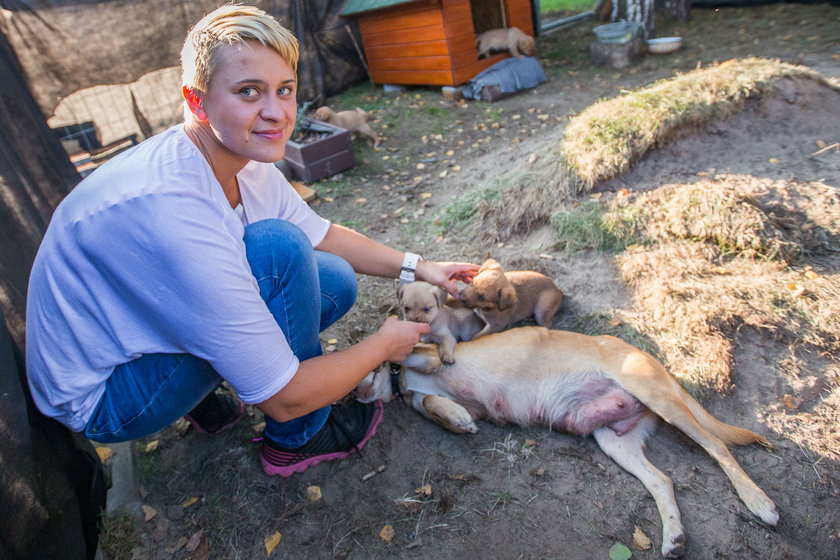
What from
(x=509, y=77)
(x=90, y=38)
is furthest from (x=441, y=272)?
(x=509, y=77)

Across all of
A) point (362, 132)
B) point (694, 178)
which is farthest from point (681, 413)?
point (362, 132)

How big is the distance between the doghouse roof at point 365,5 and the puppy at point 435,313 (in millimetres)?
7229

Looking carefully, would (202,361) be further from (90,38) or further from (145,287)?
(90,38)

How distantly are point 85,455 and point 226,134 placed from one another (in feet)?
5.90

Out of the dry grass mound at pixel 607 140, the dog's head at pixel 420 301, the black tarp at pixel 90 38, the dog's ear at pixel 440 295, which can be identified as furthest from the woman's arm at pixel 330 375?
the black tarp at pixel 90 38

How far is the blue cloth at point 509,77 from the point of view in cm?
892

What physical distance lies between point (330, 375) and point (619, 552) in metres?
1.55

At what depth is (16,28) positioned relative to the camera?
248 inches

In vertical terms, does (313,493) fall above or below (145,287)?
below

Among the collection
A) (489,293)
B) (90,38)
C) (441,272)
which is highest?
(90,38)

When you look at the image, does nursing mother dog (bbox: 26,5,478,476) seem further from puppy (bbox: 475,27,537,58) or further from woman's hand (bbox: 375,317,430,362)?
puppy (bbox: 475,27,537,58)

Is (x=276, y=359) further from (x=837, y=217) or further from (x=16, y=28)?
Result: (x=16, y=28)

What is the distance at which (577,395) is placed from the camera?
9.32ft

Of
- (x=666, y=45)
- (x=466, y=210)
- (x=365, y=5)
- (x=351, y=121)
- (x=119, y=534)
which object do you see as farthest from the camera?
(x=365, y=5)
